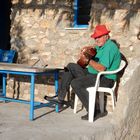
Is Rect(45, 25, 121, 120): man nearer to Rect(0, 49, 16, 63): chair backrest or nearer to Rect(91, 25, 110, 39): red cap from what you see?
Rect(91, 25, 110, 39): red cap

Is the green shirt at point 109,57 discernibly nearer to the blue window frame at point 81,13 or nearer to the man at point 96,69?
the man at point 96,69

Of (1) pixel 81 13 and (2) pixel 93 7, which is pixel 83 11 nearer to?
(1) pixel 81 13

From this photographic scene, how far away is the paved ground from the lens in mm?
5469

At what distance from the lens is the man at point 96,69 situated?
20.9 feet

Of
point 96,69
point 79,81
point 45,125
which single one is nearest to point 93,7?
point 96,69

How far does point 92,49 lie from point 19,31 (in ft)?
6.64

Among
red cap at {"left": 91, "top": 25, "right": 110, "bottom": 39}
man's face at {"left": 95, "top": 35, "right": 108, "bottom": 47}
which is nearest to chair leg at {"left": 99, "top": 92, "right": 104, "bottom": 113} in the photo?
man's face at {"left": 95, "top": 35, "right": 108, "bottom": 47}

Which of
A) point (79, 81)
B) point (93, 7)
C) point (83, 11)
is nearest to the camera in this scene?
point (79, 81)

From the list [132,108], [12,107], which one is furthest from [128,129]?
[12,107]

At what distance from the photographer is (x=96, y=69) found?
20.9 ft

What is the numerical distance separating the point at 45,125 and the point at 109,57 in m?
1.37

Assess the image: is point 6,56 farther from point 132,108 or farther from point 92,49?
→ point 132,108

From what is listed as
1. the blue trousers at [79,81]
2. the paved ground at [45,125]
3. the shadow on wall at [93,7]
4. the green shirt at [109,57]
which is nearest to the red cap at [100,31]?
the green shirt at [109,57]

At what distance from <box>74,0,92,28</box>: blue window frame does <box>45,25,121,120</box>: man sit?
34.7 inches
